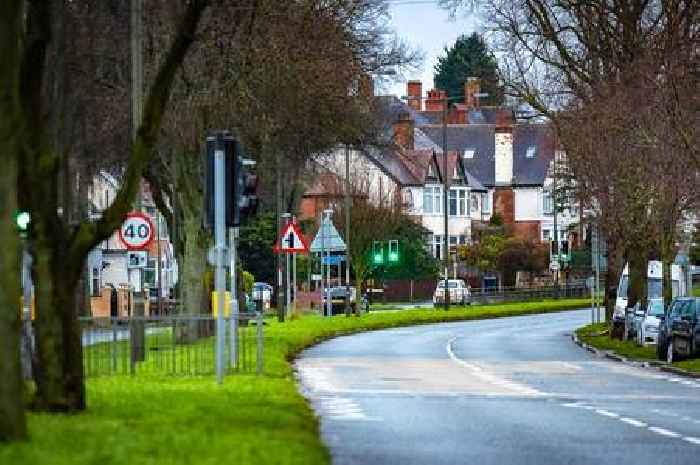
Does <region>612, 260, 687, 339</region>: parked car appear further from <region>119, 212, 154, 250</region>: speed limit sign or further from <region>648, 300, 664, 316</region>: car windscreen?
<region>119, 212, 154, 250</region>: speed limit sign

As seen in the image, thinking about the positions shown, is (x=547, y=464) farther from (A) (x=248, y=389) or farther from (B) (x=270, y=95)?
(B) (x=270, y=95)

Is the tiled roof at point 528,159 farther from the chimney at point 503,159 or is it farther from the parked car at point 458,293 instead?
the parked car at point 458,293

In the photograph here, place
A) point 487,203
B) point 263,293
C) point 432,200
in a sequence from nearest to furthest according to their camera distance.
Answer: point 263,293 < point 432,200 < point 487,203

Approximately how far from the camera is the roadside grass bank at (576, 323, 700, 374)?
42.6 meters

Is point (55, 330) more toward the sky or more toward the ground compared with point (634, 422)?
more toward the sky

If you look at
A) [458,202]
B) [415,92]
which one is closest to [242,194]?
[458,202]

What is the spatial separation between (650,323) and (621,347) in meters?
1.08

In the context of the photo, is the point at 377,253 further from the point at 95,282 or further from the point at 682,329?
the point at 682,329

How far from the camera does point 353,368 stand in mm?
39344

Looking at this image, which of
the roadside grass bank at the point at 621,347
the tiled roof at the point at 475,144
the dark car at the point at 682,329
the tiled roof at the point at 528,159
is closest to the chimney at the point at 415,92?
the tiled roof at the point at 475,144

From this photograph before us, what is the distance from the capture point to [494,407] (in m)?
26.4

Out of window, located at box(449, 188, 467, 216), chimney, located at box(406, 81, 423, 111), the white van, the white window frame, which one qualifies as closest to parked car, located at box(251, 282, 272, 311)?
the white van

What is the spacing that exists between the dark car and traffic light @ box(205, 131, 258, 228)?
19858mm

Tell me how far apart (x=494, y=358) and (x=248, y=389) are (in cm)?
2372
